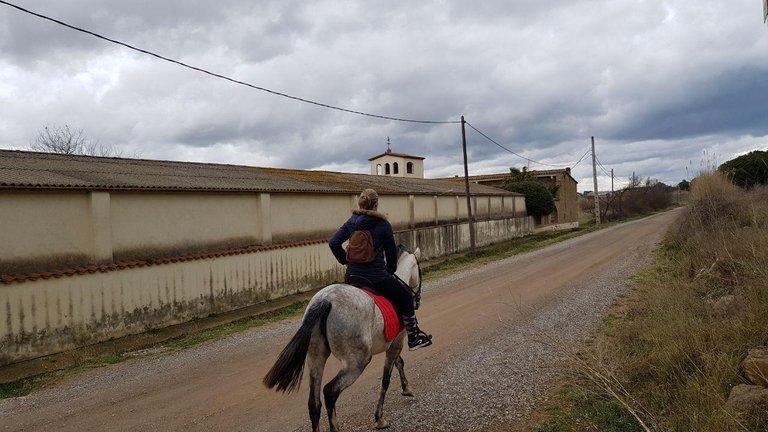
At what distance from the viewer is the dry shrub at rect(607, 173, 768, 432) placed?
13.7ft

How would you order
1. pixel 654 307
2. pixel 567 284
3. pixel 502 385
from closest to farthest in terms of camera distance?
pixel 502 385 < pixel 654 307 < pixel 567 284

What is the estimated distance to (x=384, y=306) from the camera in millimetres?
5109

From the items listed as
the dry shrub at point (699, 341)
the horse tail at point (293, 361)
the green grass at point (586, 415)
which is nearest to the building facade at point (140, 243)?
the horse tail at point (293, 361)

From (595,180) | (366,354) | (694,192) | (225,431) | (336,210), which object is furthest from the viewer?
(595,180)

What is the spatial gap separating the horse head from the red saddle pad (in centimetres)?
49

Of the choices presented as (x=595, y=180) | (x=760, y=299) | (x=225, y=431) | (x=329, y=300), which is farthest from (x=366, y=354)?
(x=595, y=180)

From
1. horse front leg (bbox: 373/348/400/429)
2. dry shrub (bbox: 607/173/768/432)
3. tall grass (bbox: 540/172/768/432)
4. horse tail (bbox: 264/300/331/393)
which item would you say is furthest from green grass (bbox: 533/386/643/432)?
horse tail (bbox: 264/300/331/393)

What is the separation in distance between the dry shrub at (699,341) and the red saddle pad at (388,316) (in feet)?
8.51

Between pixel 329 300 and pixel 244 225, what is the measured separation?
1095 centimetres

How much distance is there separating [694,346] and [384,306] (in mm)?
3672

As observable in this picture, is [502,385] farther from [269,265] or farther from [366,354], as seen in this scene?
[269,265]

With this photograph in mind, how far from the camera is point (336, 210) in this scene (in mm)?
19016

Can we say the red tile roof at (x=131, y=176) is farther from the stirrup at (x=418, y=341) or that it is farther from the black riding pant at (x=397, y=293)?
the stirrup at (x=418, y=341)

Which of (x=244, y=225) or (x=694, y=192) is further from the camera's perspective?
(x=694, y=192)
